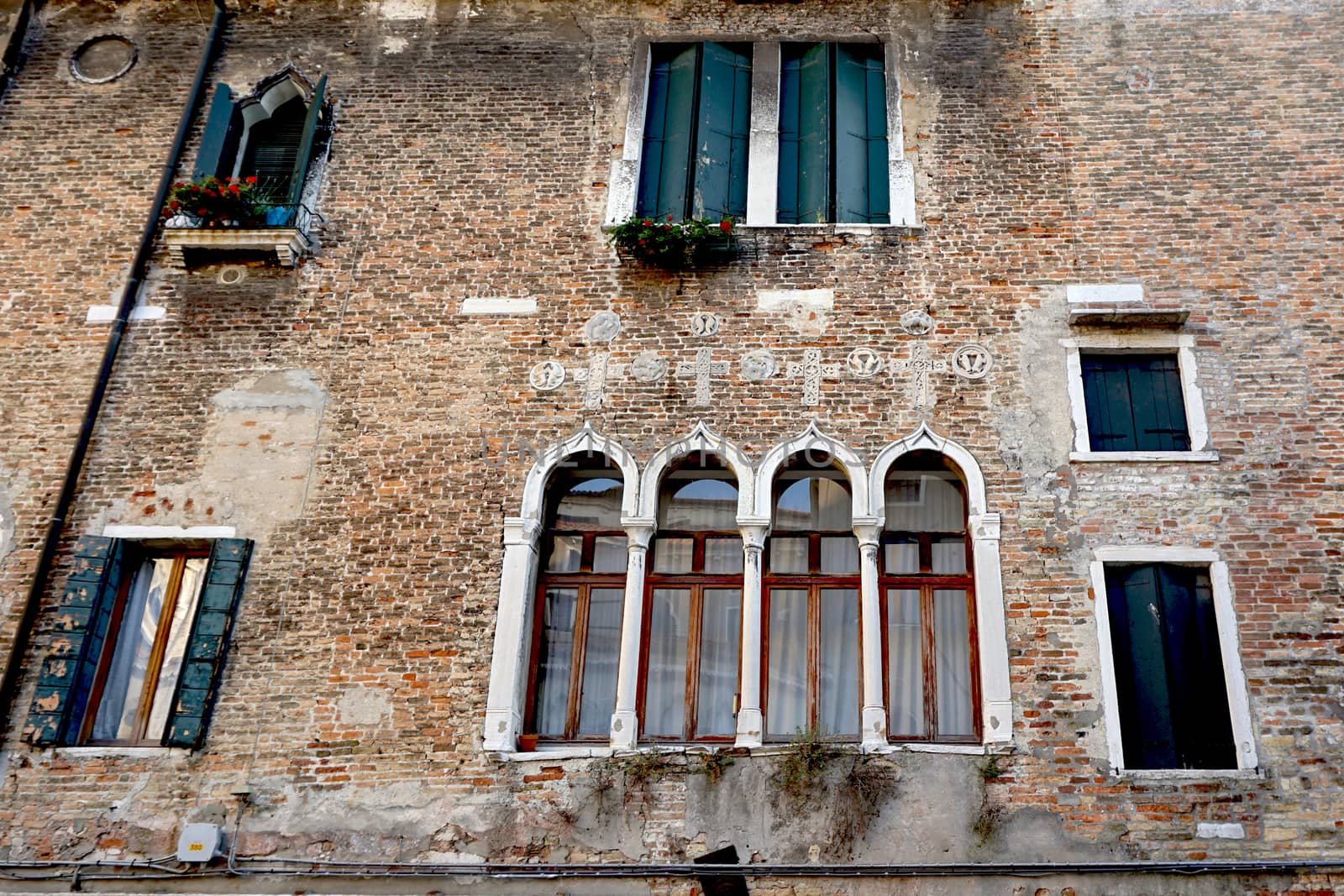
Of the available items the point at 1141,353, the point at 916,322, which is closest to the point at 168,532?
the point at 916,322

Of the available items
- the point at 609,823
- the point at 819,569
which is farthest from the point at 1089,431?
the point at 609,823

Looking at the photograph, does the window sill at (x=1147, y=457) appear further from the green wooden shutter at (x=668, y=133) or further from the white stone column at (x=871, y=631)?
the green wooden shutter at (x=668, y=133)

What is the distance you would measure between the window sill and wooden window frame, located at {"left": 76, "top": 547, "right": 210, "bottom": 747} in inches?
279

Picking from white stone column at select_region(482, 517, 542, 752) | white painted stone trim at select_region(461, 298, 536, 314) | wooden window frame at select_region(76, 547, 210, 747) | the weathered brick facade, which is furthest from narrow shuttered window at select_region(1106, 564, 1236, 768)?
wooden window frame at select_region(76, 547, 210, 747)

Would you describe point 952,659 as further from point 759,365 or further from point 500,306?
point 500,306

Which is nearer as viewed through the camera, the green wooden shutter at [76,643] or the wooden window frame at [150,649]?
the green wooden shutter at [76,643]

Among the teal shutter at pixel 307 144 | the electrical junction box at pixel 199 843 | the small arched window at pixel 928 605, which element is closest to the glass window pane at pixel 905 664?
the small arched window at pixel 928 605

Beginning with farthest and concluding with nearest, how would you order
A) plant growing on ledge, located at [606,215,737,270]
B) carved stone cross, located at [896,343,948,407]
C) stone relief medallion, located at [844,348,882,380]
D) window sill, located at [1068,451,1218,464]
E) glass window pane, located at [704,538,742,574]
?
plant growing on ledge, located at [606,215,737,270] < stone relief medallion, located at [844,348,882,380] < carved stone cross, located at [896,343,948,407] < glass window pane, located at [704,538,742,574] < window sill, located at [1068,451,1218,464]

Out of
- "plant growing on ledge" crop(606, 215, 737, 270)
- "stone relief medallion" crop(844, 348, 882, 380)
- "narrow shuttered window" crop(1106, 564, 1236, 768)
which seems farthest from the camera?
"plant growing on ledge" crop(606, 215, 737, 270)

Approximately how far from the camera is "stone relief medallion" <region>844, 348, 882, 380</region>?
1050 cm

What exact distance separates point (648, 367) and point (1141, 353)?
13.6 ft

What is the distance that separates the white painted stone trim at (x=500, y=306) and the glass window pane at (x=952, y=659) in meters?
4.30

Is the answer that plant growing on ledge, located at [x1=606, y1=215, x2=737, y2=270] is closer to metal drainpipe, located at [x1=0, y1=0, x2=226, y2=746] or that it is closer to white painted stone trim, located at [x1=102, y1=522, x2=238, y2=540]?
white painted stone trim, located at [x1=102, y1=522, x2=238, y2=540]

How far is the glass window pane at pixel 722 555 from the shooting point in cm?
1015
